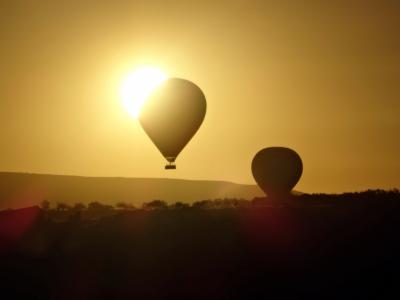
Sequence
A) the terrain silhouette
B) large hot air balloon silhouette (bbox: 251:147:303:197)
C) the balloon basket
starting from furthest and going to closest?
1. large hot air balloon silhouette (bbox: 251:147:303:197)
2. the balloon basket
3. the terrain silhouette

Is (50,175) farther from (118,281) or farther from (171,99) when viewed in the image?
(118,281)

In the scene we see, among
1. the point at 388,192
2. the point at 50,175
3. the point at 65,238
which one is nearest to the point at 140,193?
the point at 50,175

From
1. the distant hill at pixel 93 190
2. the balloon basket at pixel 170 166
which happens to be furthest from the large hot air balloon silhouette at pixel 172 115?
the distant hill at pixel 93 190

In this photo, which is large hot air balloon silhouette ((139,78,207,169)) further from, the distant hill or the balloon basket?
the distant hill

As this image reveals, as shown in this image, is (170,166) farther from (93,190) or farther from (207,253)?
(93,190)

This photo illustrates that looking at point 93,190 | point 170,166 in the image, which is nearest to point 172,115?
point 170,166

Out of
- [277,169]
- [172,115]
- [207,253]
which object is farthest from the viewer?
[277,169]

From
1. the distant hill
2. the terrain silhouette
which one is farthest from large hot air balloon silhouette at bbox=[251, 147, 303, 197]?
the distant hill
